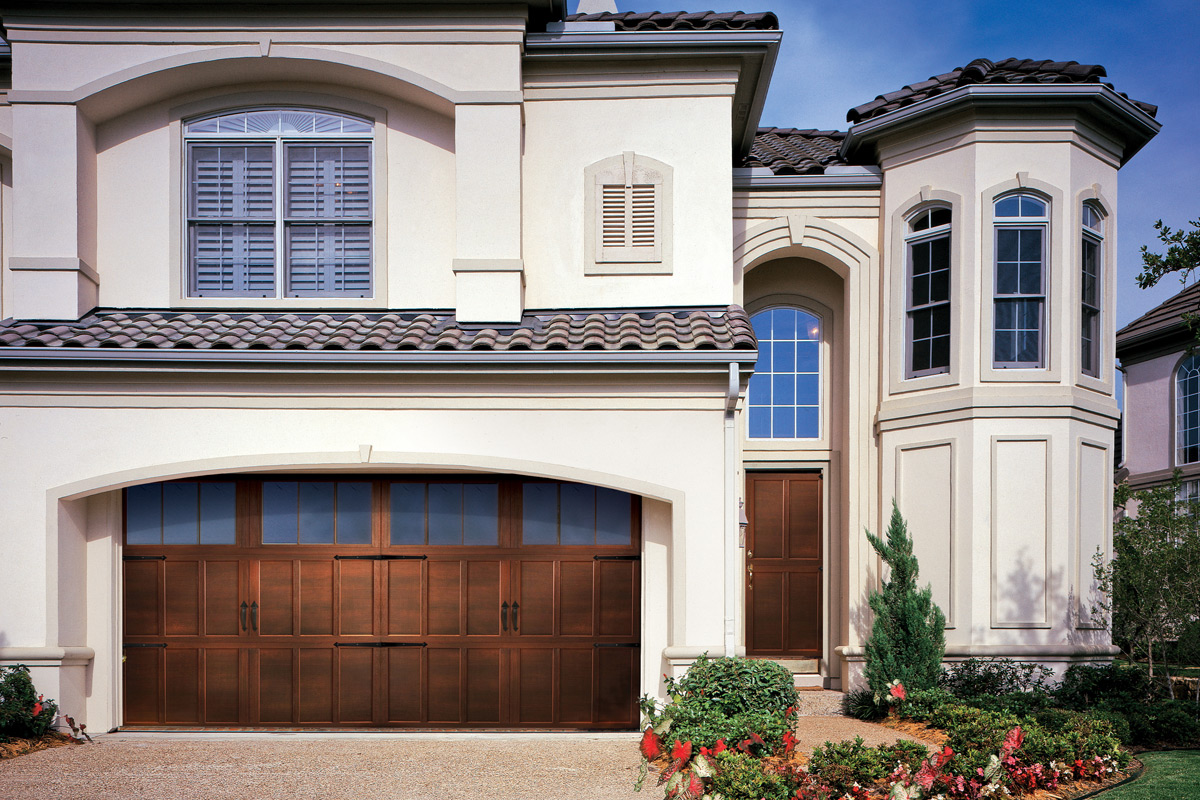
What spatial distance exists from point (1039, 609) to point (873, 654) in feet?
6.69

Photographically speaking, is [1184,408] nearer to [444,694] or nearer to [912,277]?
[912,277]

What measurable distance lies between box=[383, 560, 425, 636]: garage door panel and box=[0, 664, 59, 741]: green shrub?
3239 mm

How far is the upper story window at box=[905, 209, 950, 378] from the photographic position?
10273mm

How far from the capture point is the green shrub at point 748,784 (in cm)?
592

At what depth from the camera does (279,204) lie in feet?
30.9

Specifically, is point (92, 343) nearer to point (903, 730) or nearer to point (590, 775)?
point (590, 775)

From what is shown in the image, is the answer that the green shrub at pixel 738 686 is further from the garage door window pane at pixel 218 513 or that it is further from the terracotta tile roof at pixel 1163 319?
the terracotta tile roof at pixel 1163 319

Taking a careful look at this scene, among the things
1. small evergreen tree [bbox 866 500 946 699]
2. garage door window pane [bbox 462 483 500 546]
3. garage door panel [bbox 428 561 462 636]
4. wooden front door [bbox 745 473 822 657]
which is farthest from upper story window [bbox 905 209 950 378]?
garage door panel [bbox 428 561 462 636]

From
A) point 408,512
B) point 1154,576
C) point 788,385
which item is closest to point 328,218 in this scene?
point 408,512

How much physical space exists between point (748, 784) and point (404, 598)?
14.8 feet

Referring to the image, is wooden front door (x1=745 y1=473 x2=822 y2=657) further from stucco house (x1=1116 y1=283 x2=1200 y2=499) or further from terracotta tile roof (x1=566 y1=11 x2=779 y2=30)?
stucco house (x1=1116 y1=283 x2=1200 y2=499)

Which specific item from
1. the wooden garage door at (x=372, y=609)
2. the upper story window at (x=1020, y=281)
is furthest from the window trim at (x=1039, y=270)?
the wooden garage door at (x=372, y=609)

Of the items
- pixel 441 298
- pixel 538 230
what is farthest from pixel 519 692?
pixel 538 230

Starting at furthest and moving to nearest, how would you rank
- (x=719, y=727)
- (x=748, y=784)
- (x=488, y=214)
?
(x=488, y=214) < (x=719, y=727) < (x=748, y=784)
